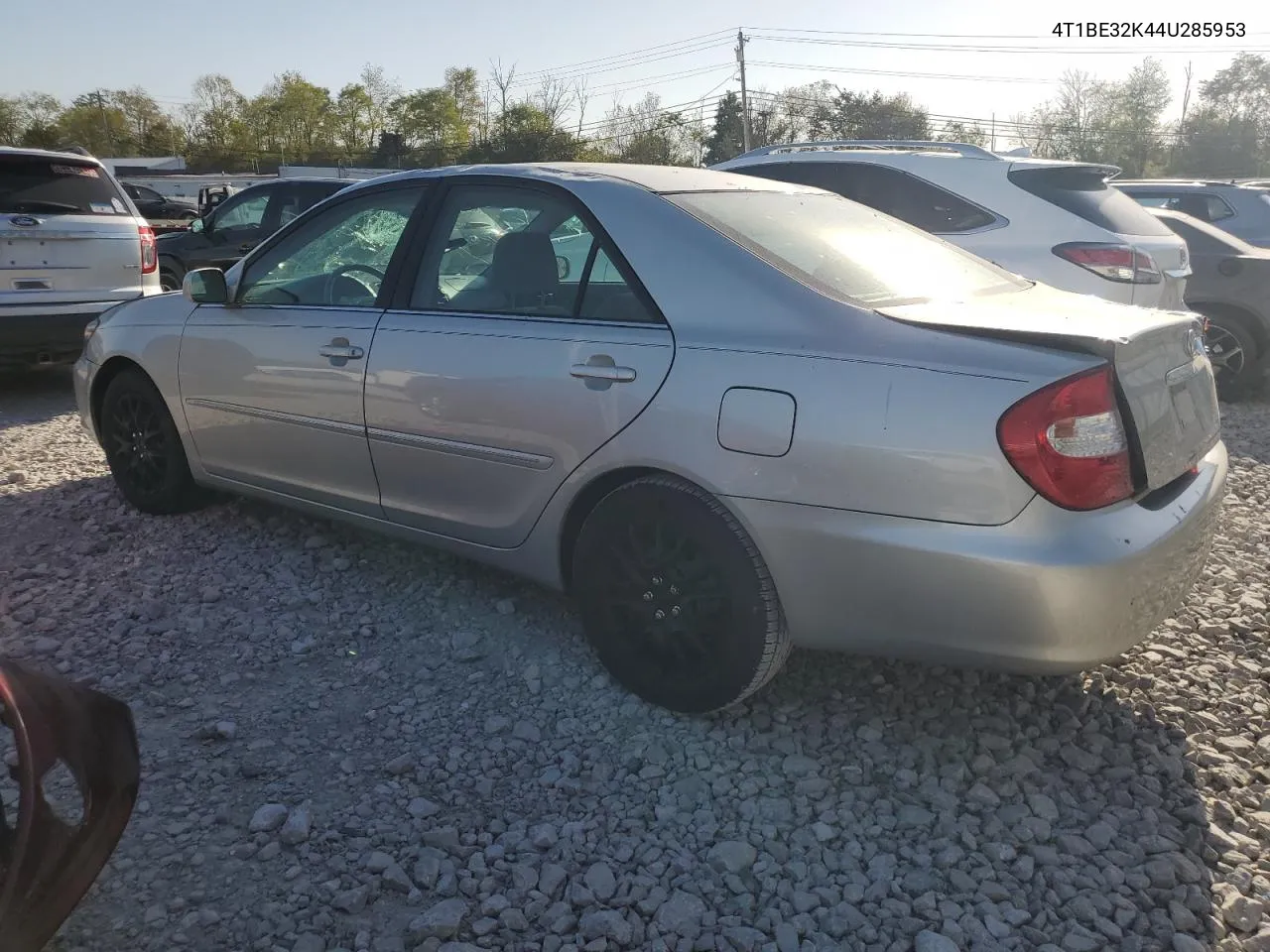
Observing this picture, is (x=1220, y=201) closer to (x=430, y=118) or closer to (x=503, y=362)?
(x=503, y=362)

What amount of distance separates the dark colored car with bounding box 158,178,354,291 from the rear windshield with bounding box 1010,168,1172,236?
763cm

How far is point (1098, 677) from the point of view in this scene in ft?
11.0

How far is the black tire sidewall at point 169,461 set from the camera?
4.73m

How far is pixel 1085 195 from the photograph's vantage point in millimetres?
6328

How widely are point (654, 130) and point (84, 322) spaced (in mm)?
49809

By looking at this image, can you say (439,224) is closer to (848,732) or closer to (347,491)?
(347,491)

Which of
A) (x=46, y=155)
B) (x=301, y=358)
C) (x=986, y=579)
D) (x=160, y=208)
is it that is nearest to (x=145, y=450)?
(x=301, y=358)

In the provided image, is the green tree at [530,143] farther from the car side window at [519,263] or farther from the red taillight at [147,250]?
the car side window at [519,263]

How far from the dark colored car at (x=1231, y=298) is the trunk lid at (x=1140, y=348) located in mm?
5379

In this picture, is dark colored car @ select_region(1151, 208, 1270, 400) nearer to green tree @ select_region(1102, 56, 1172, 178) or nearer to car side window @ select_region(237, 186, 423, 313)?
car side window @ select_region(237, 186, 423, 313)

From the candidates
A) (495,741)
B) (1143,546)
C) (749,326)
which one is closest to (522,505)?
(495,741)

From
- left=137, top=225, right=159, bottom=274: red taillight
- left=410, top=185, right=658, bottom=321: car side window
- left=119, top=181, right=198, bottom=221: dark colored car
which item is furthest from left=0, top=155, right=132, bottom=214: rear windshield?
left=119, top=181, right=198, bottom=221: dark colored car

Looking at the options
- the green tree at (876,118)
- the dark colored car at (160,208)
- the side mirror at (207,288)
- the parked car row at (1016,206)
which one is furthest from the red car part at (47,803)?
the green tree at (876,118)

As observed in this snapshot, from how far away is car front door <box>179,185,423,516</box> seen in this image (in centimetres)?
383
